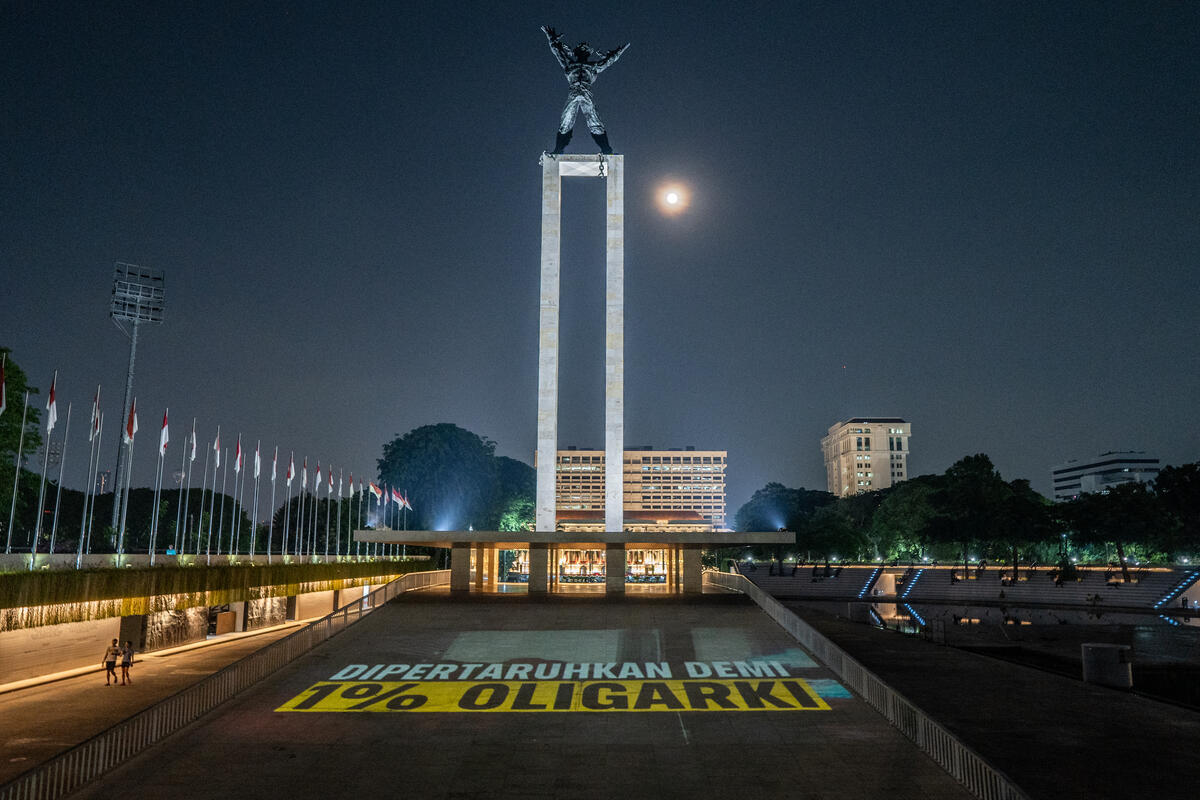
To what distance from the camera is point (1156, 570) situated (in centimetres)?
6681

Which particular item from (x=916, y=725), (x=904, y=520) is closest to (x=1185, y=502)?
(x=904, y=520)

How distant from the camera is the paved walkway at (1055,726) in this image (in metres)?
14.0

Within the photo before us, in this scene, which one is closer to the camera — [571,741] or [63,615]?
[571,741]

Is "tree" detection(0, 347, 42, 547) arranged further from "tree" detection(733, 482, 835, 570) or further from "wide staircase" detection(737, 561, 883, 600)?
"tree" detection(733, 482, 835, 570)

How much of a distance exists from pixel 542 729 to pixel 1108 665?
665 inches

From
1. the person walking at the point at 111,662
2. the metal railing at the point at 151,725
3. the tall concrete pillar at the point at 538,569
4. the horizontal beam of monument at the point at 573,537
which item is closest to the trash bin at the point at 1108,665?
the horizontal beam of monument at the point at 573,537

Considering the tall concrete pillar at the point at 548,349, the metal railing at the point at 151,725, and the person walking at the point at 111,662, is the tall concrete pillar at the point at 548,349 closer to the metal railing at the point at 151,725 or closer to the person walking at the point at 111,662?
the metal railing at the point at 151,725

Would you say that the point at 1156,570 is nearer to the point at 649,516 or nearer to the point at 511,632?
the point at 511,632

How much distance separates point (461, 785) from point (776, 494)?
108681 millimetres

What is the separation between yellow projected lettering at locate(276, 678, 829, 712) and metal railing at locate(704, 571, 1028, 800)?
1.14 meters

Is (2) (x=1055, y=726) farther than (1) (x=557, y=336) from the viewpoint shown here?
No

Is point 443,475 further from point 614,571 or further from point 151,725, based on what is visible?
point 151,725

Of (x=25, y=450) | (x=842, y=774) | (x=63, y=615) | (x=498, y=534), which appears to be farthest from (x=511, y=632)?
(x=25, y=450)

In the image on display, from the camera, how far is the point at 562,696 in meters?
20.0
